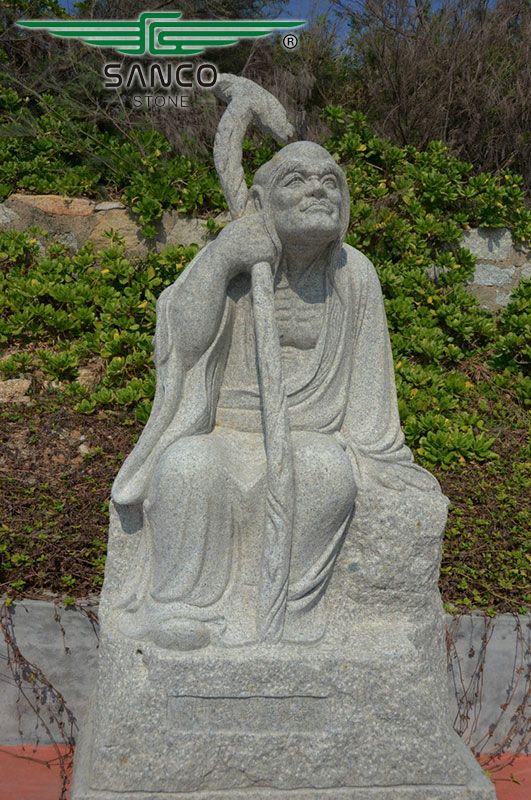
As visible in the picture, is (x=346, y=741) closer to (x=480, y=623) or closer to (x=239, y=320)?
(x=480, y=623)

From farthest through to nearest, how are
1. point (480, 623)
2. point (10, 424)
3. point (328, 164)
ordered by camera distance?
point (10, 424), point (480, 623), point (328, 164)

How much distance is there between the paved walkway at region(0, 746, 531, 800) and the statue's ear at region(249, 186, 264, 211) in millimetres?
2260

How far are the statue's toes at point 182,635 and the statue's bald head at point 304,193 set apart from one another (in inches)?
51.0

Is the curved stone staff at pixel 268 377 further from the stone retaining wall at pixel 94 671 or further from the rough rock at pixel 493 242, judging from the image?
the rough rock at pixel 493 242

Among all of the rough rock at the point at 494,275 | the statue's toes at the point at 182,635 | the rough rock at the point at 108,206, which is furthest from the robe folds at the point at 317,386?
the rough rock at the point at 108,206

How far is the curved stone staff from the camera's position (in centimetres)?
251

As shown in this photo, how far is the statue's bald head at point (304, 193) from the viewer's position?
2670 millimetres

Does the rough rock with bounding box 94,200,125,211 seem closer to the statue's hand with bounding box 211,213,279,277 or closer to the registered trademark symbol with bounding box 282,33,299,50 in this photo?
the registered trademark symbol with bounding box 282,33,299,50

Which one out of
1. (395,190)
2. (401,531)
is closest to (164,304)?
(401,531)

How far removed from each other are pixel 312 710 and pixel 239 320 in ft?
4.28

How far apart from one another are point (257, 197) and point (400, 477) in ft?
3.52

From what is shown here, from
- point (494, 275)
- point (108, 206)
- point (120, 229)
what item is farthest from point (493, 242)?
point (108, 206)

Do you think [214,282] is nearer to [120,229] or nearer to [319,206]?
[319,206]

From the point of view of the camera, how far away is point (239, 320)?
2857mm
